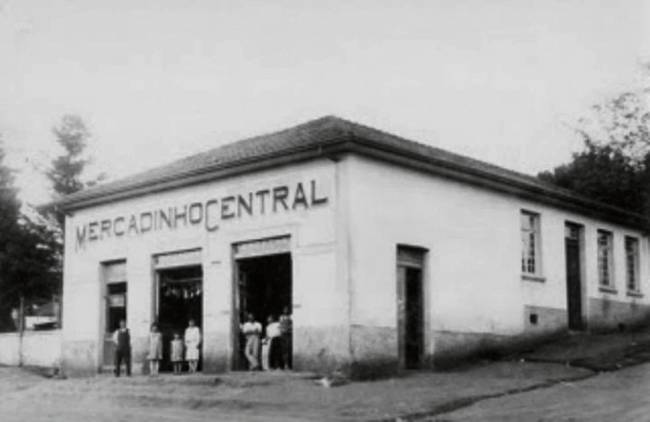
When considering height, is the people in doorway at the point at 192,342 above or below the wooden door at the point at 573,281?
below

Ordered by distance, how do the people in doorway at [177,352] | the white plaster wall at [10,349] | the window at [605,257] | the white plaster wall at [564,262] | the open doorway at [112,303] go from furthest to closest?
the white plaster wall at [10,349] → the window at [605,257] → the white plaster wall at [564,262] → the open doorway at [112,303] → the people in doorway at [177,352]

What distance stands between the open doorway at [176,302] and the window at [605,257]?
12694 mm

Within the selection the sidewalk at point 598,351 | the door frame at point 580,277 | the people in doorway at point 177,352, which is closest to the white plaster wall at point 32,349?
the people in doorway at point 177,352

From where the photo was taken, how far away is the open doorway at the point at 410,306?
21250 mm

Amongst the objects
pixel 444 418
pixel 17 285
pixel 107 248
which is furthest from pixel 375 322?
pixel 17 285

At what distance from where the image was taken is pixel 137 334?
960 inches

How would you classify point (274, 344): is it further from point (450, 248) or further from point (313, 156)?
point (450, 248)

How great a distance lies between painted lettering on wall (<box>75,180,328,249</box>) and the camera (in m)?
20.8

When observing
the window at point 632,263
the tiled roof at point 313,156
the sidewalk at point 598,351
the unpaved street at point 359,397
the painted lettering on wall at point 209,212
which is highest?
the tiled roof at point 313,156

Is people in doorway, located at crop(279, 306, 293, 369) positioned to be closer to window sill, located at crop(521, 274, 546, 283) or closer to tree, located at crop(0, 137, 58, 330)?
window sill, located at crop(521, 274, 546, 283)

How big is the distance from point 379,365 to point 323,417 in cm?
514

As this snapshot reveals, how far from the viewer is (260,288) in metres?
22.5

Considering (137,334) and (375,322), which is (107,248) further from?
(375,322)

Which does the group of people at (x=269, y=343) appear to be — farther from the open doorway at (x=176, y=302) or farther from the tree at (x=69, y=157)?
the tree at (x=69, y=157)
